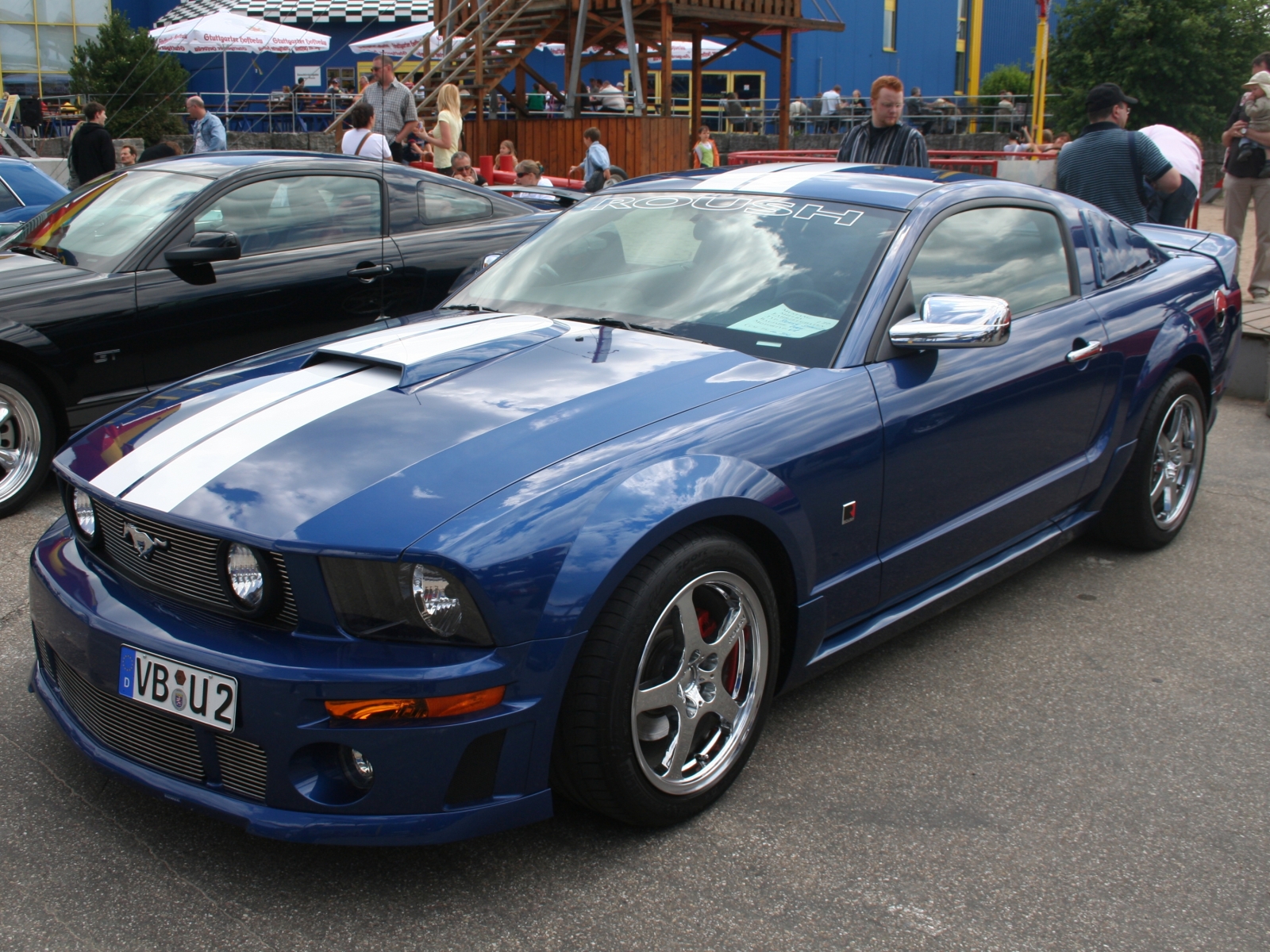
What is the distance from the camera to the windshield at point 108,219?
17.7 ft

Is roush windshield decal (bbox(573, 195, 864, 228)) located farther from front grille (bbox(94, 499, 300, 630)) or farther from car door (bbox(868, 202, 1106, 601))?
front grille (bbox(94, 499, 300, 630))

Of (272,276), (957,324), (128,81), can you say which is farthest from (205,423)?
(128,81)

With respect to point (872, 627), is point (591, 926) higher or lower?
lower

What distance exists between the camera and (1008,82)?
113ft

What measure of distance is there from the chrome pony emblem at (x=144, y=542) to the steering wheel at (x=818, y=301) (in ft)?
5.72

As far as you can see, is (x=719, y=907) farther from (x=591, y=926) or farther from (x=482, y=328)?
(x=482, y=328)

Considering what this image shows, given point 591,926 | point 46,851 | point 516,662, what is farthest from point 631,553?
point 46,851

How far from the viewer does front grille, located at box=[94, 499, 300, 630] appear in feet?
7.45

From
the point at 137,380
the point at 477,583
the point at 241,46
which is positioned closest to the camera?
the point at 477,583

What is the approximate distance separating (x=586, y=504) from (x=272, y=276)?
382 cm

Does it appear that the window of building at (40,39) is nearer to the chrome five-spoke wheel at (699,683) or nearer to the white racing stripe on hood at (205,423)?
the white racing stripe on hood at (205,423)

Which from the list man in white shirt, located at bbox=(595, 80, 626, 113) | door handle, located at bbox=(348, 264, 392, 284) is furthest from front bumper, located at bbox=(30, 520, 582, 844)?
man in white shirt, located at bbox=(595, 80, 626, 113)

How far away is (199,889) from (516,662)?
2.76 ft

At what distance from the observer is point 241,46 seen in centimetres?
2062
